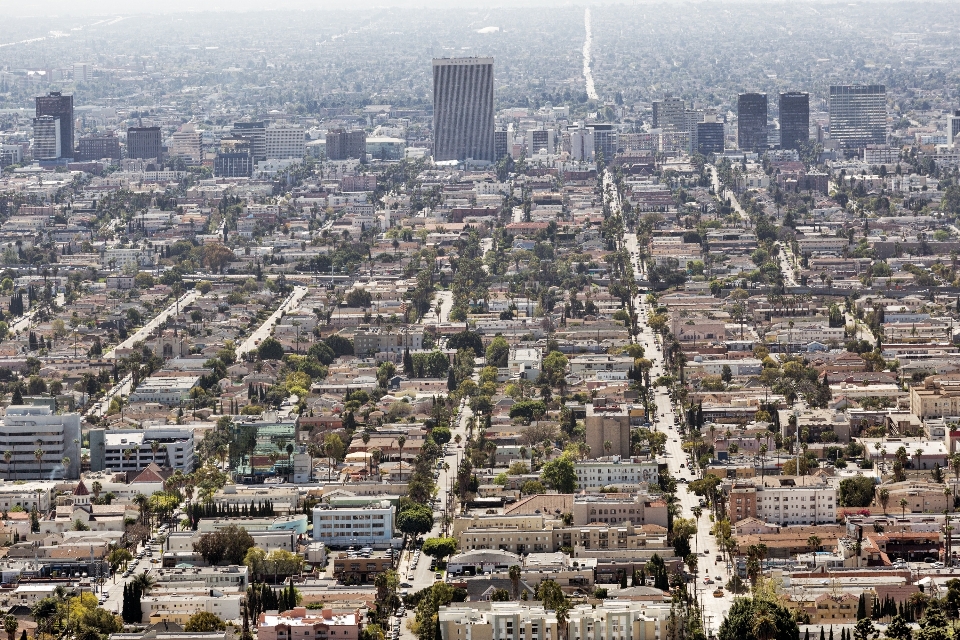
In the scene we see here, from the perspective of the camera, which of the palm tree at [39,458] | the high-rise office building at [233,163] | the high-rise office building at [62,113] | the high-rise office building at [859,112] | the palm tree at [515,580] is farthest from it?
the high-rise office building at [859,112]

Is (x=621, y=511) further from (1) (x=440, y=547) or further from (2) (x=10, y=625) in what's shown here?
(2) (x=10, y=625)

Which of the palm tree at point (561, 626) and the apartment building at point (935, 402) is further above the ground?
the apartment building at point (935, 402)

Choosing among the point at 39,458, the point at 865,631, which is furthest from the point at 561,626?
the point at 39,458

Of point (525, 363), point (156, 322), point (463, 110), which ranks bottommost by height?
point (156, 322)

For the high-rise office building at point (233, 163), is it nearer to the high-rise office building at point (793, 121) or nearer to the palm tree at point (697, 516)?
the high-rise office building at point (793, 121)

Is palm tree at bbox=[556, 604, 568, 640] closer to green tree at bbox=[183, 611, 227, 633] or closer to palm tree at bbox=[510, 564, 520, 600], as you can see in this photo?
palm tree at bbox=[510, 564, 520, 600]

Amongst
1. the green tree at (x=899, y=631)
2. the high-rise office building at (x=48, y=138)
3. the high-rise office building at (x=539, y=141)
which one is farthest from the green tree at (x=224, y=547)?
the high-rise office building at (x=48, y=138)

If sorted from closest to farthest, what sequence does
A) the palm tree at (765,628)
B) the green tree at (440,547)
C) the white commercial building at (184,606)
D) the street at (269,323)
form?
the palm tree at (765,628)
the white commercial building at (184,606)
the green tree at (440,547)
the street at (269,323)
